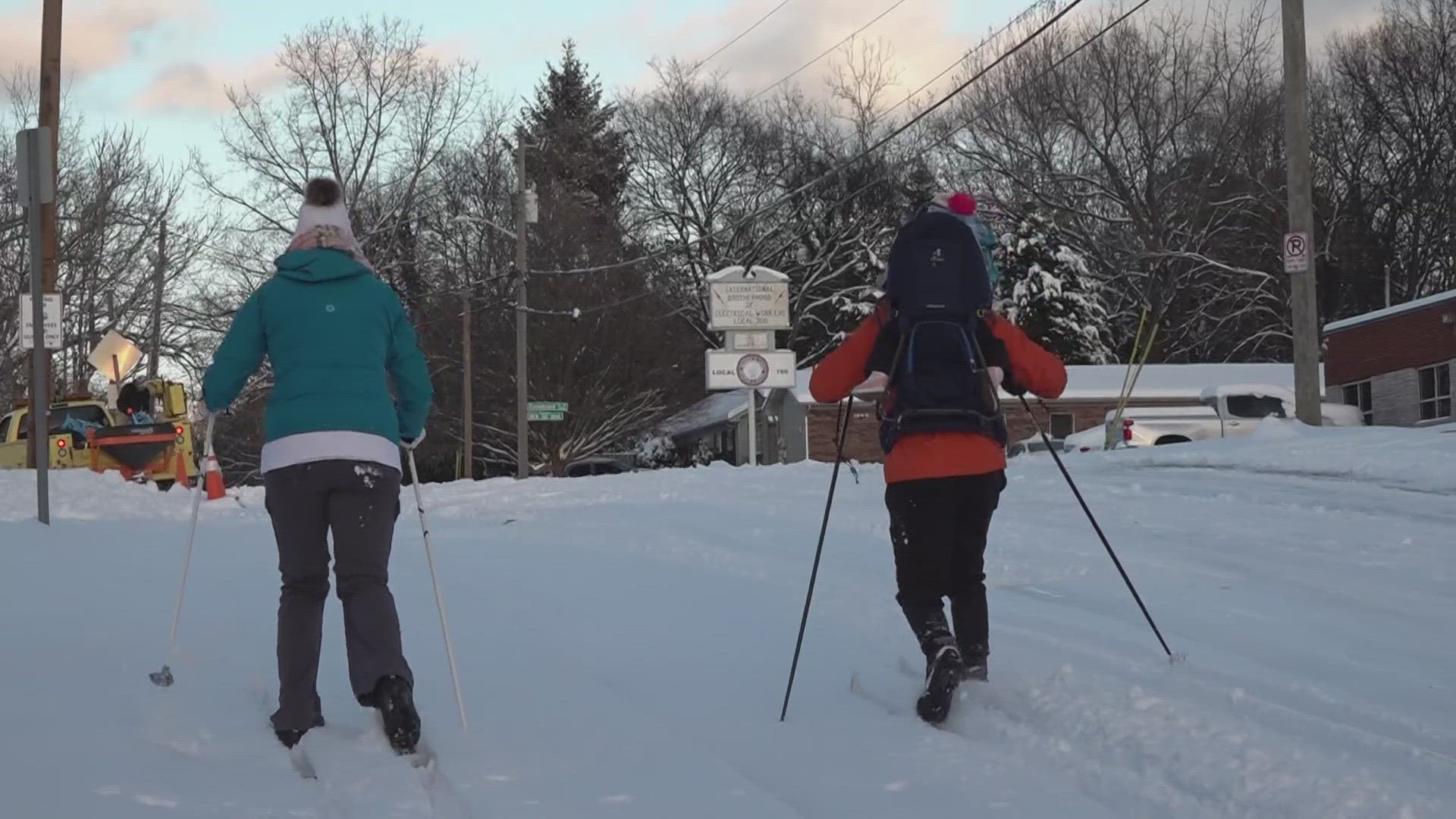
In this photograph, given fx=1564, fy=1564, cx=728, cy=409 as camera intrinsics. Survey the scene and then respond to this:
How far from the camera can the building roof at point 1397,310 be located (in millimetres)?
30328

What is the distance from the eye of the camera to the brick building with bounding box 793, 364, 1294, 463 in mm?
43781

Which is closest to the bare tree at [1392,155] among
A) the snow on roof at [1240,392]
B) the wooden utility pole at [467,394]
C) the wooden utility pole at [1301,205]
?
the snow on roof at [1240,392]

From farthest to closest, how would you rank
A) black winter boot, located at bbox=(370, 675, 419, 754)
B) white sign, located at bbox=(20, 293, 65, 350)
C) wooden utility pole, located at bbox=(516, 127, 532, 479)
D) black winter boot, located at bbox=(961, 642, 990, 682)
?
1. wooden utility pole, located at bbox=(516, 127, 532, 479)
2. white sign, located at bbox=(20, 293, 65, 350)
3. black winter boot, located at bbox=(961, 642, 990, 682)
4. black winter boot, located at bbox=(370, 675, 419, 754)

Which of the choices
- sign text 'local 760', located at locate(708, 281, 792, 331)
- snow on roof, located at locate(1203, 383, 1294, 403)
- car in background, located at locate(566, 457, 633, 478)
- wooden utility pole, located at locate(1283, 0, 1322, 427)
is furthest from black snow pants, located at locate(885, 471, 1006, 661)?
car in background, located at locate(566, 457, 633, 478)

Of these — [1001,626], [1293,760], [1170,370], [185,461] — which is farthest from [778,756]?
[1170,370]

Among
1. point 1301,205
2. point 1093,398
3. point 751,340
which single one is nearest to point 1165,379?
point 1093,398

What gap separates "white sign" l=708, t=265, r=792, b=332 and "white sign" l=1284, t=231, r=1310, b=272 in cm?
1089

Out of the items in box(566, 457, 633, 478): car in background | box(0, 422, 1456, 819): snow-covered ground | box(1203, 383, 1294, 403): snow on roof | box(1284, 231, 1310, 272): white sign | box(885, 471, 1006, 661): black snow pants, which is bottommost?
box(0, 422, 1456, 819): snow-covered ground

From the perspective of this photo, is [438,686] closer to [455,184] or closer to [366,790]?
[366,790]

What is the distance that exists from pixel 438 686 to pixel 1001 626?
2.63m

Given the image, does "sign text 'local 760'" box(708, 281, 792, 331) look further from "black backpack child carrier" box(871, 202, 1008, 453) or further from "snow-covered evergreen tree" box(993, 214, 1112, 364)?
"snow-covered evergreen tree" box(993, 214, 1112, 364)

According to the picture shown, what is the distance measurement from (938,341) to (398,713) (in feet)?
6.95

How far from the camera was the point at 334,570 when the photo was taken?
487cm

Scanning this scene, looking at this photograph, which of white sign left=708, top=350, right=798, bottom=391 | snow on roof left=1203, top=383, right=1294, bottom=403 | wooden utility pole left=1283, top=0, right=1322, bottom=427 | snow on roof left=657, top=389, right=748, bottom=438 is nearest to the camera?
wooden utility pole left=1283, top=0, right=1322, bottom=427
